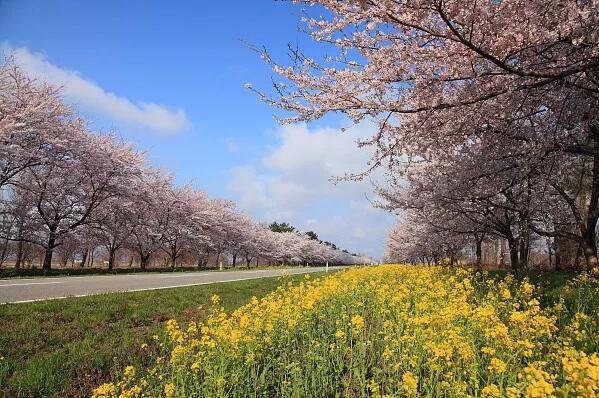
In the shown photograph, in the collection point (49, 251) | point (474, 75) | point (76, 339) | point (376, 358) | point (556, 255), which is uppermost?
point (474, 75)

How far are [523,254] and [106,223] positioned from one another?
1017 inches

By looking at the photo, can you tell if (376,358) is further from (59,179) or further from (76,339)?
(59,179)

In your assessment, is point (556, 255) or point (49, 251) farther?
point (556, 255)

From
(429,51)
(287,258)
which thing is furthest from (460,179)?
(287,258)

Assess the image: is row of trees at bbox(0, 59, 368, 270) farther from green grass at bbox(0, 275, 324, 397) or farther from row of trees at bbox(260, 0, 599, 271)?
row of trees at bbox(260, 0, 599, 271)

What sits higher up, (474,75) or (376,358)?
(474,75)

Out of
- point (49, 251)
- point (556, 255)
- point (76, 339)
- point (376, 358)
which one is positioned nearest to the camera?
point (376, 358)

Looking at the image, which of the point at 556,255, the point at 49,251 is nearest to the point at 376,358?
the point at 556,255

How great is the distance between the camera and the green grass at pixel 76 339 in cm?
521

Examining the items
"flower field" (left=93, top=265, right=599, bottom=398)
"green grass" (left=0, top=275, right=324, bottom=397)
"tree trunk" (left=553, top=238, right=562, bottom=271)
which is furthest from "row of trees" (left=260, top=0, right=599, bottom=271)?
"tree trunk" (left=553, top=238, right=562, bottom=271)

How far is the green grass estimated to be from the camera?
205 inches

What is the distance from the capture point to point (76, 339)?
709cm

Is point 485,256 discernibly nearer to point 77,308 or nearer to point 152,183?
point 152,183

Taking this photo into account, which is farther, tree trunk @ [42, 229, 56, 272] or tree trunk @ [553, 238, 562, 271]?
tree trunk @ [42, 229, 56, 272]
